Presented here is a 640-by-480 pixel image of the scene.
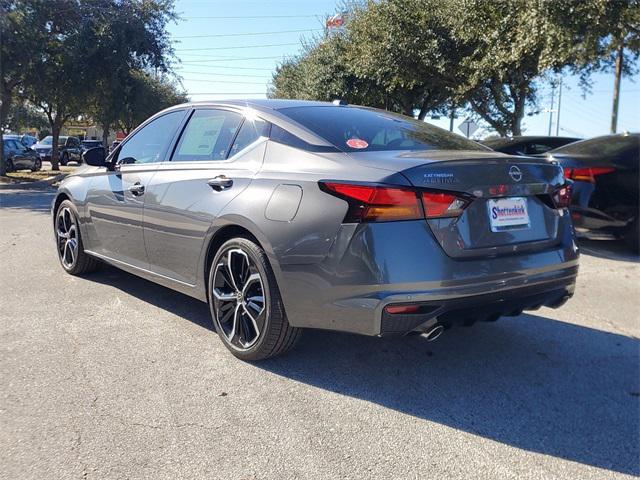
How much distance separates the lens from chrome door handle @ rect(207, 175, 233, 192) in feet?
→ 11.9

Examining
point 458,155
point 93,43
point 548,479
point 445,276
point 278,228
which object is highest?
point 93,43

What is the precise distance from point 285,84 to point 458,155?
1267 inches

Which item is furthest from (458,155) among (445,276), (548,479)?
(548,479)

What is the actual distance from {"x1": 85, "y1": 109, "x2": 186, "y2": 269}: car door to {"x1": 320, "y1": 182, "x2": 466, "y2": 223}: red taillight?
6.84 ft

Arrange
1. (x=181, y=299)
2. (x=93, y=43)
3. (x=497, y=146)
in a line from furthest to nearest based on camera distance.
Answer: (x=93, y=43) → (x=497, y=146) → (x=181, y=299)

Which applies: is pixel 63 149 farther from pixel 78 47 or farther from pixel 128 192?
pixel 128 192

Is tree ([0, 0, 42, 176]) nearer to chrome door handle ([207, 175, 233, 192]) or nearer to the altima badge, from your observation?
chrome door handle ([207, 175, 233, 192])

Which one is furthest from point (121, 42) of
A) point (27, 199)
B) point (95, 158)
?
point (95, 158)

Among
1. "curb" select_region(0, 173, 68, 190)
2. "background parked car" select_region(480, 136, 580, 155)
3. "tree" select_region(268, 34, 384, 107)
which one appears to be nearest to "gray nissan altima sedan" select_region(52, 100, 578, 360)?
"background parked car" select_region(480, 136, 580, 155)

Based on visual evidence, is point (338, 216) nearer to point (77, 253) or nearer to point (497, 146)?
point (77, 253)

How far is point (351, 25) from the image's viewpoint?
20.0 meters

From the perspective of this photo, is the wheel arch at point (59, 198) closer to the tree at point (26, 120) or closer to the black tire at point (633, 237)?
the black tire at point (633, 237)

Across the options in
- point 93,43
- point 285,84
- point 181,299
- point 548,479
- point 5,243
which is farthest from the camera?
point 285,84

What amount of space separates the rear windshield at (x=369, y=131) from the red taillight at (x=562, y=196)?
0.58 meters
